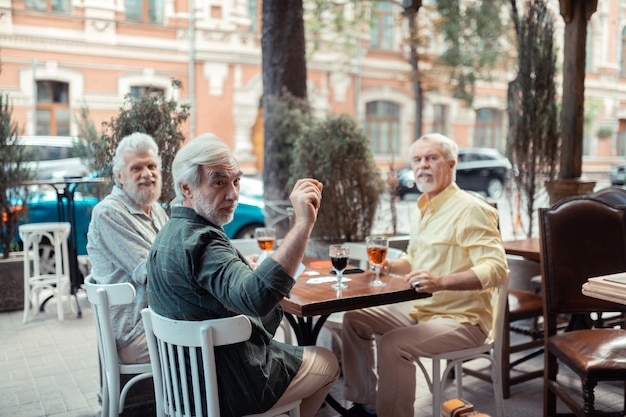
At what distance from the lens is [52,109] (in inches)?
519

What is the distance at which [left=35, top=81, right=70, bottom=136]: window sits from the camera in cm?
1305

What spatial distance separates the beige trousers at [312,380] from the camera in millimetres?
1923

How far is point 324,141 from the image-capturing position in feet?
15.2

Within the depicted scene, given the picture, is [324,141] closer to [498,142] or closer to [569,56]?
[569,56]

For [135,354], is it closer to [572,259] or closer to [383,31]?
[572,259]

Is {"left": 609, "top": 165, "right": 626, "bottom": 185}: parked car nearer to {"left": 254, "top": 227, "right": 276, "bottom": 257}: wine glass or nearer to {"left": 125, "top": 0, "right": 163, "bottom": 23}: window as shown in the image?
{"left": 125, "top": 0, "right": 163, "bottom": 23}: window

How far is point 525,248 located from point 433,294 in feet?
4.26

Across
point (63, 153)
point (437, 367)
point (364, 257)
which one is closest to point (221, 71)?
point (63, 153)

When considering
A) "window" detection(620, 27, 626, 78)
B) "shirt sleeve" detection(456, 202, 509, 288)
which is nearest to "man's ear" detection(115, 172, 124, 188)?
"shirt sleeve" detection(456, 202, 509, 288)

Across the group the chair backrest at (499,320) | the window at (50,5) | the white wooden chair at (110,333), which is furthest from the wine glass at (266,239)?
the window at (50,5)

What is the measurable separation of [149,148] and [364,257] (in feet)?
4.46

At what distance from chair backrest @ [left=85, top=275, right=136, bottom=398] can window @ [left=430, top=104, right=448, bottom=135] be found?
56.7ft

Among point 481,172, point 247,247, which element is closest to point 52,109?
point 247,247

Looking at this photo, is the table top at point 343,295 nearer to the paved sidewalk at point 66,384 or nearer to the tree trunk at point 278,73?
the paved sidewalk at point 66,384
